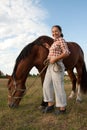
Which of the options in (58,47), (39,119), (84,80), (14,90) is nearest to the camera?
(39,119)

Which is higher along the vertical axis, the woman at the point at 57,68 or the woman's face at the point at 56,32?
the woman's face at the point at 56,32

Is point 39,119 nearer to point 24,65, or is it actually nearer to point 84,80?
point 24,65

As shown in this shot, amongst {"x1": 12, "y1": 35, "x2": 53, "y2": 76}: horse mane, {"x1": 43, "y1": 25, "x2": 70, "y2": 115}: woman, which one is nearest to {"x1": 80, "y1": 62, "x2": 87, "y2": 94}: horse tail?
{"x1": 12, "y1": 35, "x2": 53, "y2": 76}: horse mane

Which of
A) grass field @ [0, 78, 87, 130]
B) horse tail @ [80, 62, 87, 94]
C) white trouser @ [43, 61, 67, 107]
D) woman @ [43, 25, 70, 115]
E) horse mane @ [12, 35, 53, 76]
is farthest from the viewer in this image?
horse tail @ [80, 62, 87, 94]

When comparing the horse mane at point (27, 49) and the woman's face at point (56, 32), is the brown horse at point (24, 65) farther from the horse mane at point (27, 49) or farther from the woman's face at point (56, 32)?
the woman's face at point (56, 32)

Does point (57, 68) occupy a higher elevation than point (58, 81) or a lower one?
higher

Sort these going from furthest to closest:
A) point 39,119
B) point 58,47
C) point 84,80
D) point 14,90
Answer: point 84,80, point 14,90, point 58,47, point 39,119

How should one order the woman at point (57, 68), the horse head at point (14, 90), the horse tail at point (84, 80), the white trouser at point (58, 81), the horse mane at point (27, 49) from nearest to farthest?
1. the woman at point (57, 68)
2. the white trouser at point (58, 81)
3. the horse mane at point (27, 49)
4. the horse head at point (14, 90)
5. the horse tail at point (84, 80)

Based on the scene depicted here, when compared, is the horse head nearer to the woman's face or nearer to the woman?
the woman

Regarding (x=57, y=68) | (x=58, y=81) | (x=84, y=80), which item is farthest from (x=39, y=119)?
(x=84, y=80)

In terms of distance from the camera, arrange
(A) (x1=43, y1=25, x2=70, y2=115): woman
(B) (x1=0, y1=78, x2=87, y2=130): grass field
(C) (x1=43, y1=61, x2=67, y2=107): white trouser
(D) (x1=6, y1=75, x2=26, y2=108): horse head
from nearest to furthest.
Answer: (B) (x1=0, y1=78, x2=87, y2=130): grass field < (A) (x1=43, y1=25, x2=70, y2=115): woman < (C) (x1=43, y1=61, x2=67, y2=107): white trouser < (D) (x1=6, y1=75, x2=26, y2=108): horse head

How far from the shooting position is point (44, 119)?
21.2ft

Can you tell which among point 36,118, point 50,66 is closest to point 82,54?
point 50,66

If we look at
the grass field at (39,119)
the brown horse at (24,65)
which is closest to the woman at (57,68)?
the grass field at (39,119)
